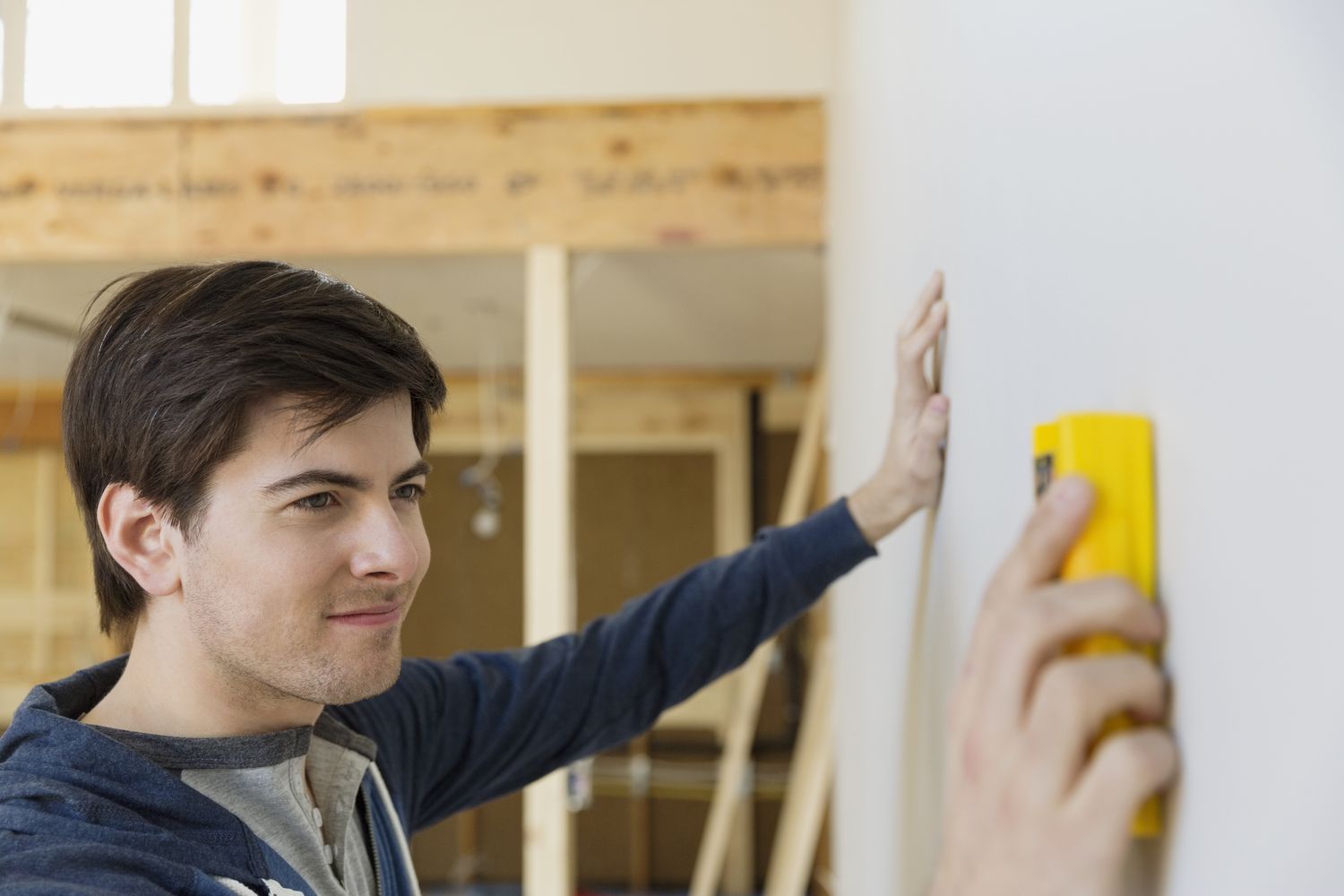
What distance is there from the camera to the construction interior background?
318 millimetres

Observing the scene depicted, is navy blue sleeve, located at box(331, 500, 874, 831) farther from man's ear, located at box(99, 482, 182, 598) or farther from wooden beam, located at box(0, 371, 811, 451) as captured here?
wooden beam, located at box(0, 371, 811, 451)

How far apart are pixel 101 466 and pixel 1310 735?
1.05 m

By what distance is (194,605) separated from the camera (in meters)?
1.03

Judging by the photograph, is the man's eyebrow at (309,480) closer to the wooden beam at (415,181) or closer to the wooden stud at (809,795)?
the wooden beam at (415,181)

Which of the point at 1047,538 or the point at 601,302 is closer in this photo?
the point at 1047,538

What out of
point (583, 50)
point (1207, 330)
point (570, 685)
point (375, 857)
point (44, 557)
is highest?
point (583, 50)

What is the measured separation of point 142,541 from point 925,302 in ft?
2.40

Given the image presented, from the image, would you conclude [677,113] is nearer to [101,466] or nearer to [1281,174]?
[101,466]

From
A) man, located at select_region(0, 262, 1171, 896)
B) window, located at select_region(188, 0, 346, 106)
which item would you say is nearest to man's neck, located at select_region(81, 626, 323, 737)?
man, located at select_region(0, 262, 1171, 896)

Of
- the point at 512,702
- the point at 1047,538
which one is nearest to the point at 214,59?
the point at 512,702

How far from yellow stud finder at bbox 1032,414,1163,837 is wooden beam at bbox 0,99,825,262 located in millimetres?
2528

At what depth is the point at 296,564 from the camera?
1.00 meters

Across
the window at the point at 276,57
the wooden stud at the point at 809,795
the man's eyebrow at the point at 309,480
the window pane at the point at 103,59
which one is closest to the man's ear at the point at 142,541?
the man's eyebrow at the point at 309,480

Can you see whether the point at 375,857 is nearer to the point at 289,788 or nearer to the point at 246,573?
the point at 289,788
